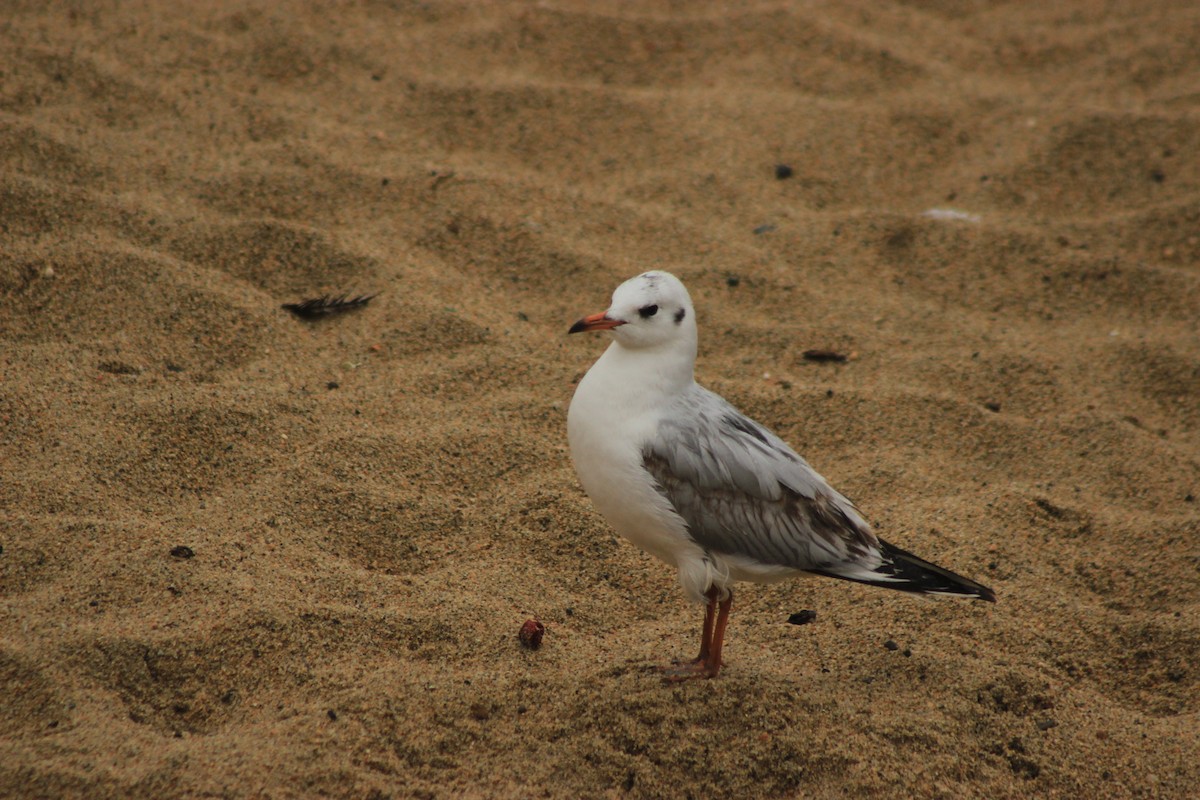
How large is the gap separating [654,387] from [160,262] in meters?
2.08

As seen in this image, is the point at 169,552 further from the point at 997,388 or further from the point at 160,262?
the point at 997,388

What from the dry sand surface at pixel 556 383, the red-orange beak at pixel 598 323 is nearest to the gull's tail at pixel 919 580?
the dry sand surface at pixel 556 383

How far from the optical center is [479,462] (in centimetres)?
377

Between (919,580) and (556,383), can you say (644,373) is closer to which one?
(919,580)

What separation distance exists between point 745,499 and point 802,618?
0.55 meters

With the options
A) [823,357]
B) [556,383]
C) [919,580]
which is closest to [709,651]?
[919,580]

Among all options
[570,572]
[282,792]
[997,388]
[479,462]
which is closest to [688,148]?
[997,388]

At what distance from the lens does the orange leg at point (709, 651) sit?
3.01 metres

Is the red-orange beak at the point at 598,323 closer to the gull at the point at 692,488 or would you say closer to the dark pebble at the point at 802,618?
the gull at the point at 692,488

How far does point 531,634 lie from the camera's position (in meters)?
3.12

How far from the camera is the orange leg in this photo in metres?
3.01

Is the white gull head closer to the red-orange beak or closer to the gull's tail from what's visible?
the red-orange beak

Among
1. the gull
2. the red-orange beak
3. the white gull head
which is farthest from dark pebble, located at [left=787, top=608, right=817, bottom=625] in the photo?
the red-orange beak

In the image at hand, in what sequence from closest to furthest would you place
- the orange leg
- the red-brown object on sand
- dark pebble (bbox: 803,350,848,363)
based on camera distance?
the orange leg, the red-brown object on sand, dark pebble (bbox: 803,350,848,363)
